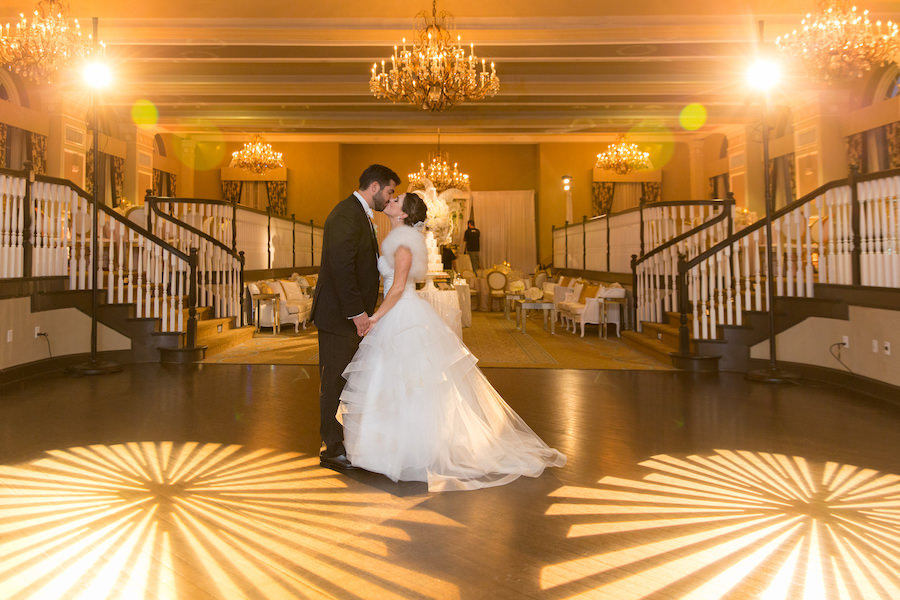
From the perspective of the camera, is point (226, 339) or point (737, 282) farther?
point (226, 339)

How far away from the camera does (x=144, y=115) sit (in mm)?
16219

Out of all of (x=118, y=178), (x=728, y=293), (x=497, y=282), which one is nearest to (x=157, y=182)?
(x=118, y=178)

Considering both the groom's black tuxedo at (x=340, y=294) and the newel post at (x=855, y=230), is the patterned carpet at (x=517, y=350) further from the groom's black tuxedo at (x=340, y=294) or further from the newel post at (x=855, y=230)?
the groom's black tuxedo at (x=340, y=294)

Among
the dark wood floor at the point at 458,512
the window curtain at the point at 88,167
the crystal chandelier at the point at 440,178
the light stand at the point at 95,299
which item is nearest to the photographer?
the dark wood floor at the point at 458,512

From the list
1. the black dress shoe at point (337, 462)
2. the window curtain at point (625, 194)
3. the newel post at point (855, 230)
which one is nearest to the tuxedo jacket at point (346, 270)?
the black dress shoe at point (337, 462)

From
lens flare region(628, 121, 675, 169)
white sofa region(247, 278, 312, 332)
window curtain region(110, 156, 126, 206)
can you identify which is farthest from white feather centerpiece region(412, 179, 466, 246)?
lens flare region(628, 121, 675, 169)

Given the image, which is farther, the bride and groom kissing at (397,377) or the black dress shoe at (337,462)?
the black dress shoe at (337,462)

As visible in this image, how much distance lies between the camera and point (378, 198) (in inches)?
140

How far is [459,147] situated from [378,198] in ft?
59.6

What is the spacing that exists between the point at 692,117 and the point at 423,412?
51.1 ft

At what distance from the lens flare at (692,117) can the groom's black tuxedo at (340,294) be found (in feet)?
44.3

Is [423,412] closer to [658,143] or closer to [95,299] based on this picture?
[95,299]

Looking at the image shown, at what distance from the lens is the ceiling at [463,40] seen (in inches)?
392

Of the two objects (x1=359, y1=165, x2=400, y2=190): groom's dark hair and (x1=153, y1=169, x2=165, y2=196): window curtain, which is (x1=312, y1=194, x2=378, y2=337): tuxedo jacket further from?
(x1=153, y1=169, x2=165, y2=196): window curtain
